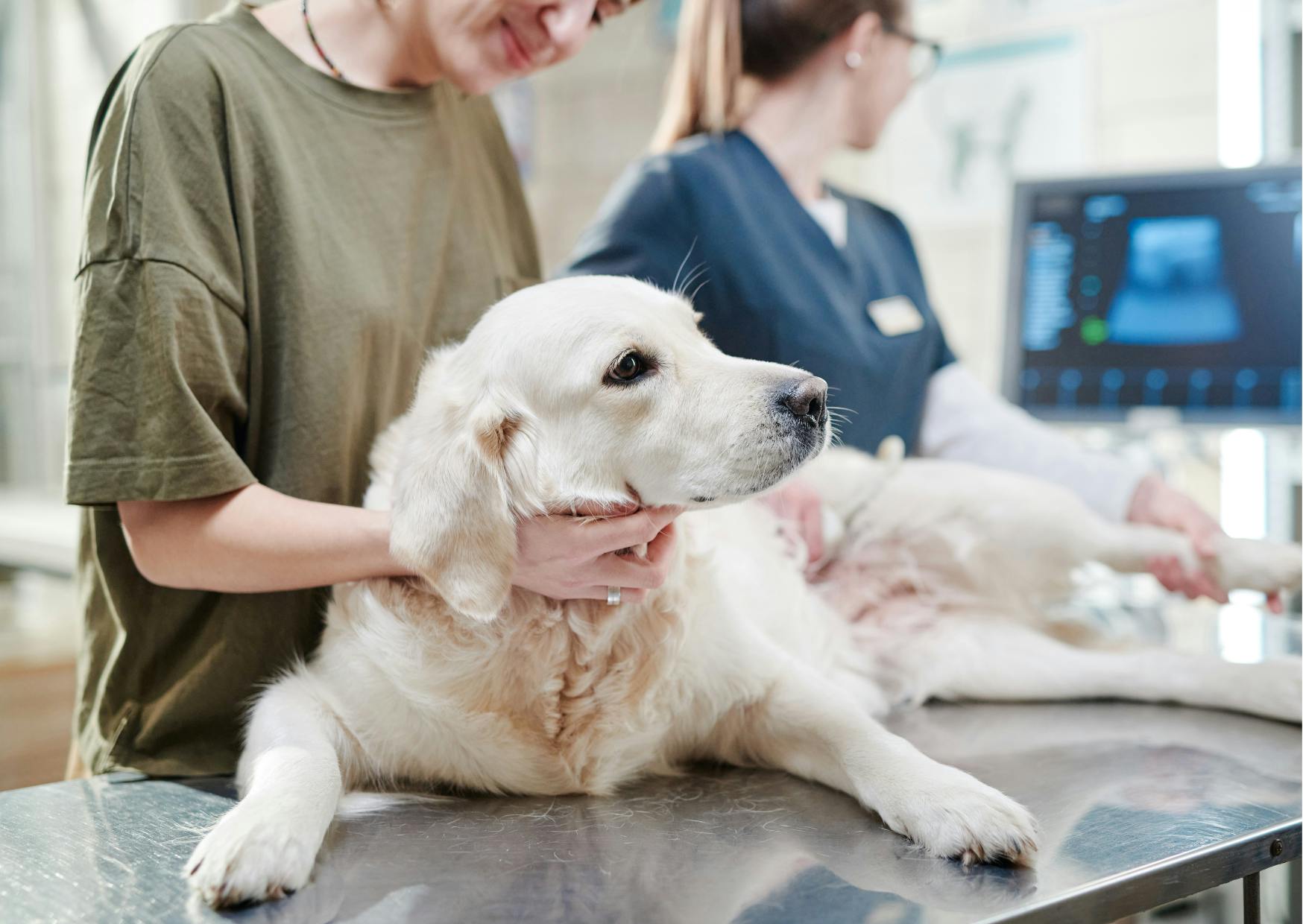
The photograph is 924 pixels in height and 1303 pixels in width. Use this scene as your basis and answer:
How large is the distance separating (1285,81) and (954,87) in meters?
0.83

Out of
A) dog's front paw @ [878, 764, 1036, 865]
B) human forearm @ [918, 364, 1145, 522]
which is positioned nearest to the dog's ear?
dog's front paw @ [878, 764, 1036, 865]

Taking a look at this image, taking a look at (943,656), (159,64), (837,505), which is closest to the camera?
(159,64)

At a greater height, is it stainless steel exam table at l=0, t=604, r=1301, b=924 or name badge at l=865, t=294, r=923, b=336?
name badge at l=865, t=294, r=923, b=336

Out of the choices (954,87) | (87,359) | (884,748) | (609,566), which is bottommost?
(884,748)

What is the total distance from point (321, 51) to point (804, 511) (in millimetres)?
787

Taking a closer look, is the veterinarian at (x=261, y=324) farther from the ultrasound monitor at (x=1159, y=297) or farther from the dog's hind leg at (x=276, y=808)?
the ultrasound monitor at (x=1159, y=297)

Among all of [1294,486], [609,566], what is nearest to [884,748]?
[609,566]

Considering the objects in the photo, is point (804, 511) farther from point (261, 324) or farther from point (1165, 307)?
point (1165, 307)

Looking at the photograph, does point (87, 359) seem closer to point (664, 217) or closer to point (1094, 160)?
point (664, 217)

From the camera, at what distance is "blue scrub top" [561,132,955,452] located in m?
1.49

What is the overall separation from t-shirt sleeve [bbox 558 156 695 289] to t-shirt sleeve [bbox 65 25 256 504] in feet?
1.95

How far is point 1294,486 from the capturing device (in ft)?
7.23

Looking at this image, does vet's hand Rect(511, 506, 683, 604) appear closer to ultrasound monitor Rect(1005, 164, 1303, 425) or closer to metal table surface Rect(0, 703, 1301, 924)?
metal table surface Rect(0, 703, 1301, 924)

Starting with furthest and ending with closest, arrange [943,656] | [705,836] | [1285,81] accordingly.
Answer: [1285,81] → [943,656] → [705,836]
